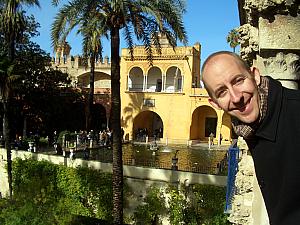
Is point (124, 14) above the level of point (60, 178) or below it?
above

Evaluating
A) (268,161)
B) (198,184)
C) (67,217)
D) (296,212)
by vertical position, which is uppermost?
(268,161)

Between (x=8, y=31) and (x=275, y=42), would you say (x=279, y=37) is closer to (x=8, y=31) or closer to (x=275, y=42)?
(x=275, y=42)

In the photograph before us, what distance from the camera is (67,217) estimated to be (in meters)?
13.0

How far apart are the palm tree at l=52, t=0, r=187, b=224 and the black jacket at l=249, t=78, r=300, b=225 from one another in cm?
1009

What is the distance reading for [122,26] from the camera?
11500 millimetres

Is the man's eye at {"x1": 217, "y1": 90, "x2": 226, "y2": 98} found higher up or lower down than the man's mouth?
higher up

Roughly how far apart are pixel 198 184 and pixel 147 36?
5.20 meters

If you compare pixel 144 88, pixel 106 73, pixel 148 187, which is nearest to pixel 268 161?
pixel 148 187

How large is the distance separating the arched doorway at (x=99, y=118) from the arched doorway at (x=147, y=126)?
3997 mm

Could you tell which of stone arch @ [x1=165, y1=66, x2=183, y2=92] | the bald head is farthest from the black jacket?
stone arch @ [x1=165, y1=66, x2=183, y2=92]

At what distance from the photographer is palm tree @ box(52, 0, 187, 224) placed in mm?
11203

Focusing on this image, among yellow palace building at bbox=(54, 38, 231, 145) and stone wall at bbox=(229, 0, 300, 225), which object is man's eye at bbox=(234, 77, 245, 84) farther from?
yellow palace building at bbox=(54, 38, 231, 145)

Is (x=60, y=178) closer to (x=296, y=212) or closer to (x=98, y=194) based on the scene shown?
(x=98, y=194)

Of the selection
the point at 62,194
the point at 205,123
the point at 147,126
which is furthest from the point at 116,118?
the point at 147,126
